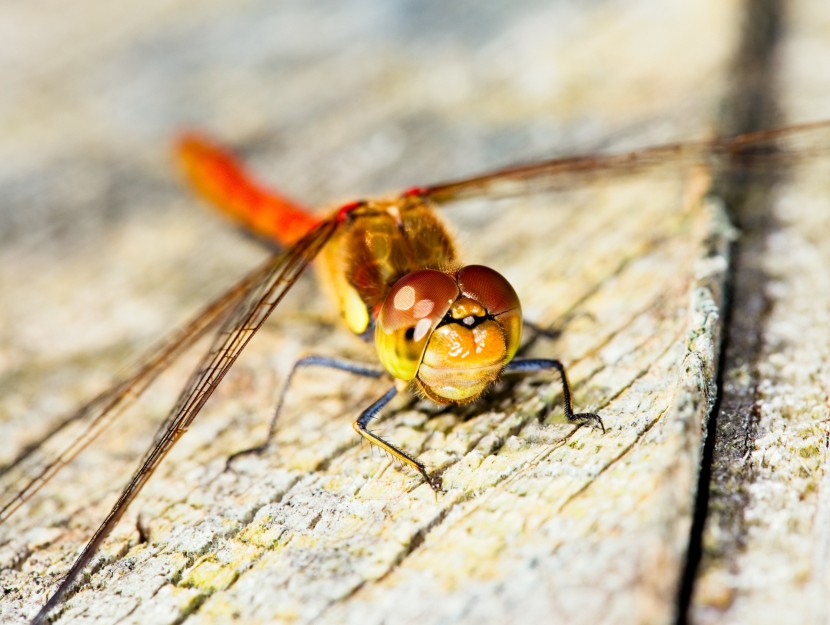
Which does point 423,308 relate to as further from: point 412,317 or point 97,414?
point 97,414

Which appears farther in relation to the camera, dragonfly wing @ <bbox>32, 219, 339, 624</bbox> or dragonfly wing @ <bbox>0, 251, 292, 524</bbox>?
dragonfly wing @ <bbox>0, 251, 292, 524</bbox>

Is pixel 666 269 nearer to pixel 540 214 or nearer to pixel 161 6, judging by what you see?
pixel 540 214

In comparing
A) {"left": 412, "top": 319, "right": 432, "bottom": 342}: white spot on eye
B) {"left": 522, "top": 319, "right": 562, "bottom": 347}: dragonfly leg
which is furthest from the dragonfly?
{"left": 522, "top": 319, "right": 562, "bottom": 347}: dragonfly leg

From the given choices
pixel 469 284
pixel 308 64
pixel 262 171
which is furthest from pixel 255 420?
pixel 308 64

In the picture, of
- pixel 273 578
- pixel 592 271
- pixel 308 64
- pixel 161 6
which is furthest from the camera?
pixel 161 6

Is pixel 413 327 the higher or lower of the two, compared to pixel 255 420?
higher

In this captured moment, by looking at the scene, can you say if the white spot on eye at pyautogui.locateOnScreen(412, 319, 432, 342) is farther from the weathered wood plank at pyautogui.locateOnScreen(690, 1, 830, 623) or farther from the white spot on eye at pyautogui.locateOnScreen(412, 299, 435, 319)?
the weathered wood plank at pyautogui.locateOnScreen(690, 1, 830, 623)

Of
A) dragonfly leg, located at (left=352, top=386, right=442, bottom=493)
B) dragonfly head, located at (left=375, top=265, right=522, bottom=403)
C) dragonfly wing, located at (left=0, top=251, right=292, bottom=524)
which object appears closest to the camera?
dragonfly leg, located at (left=352, top=386, right=442, bottom=493)
